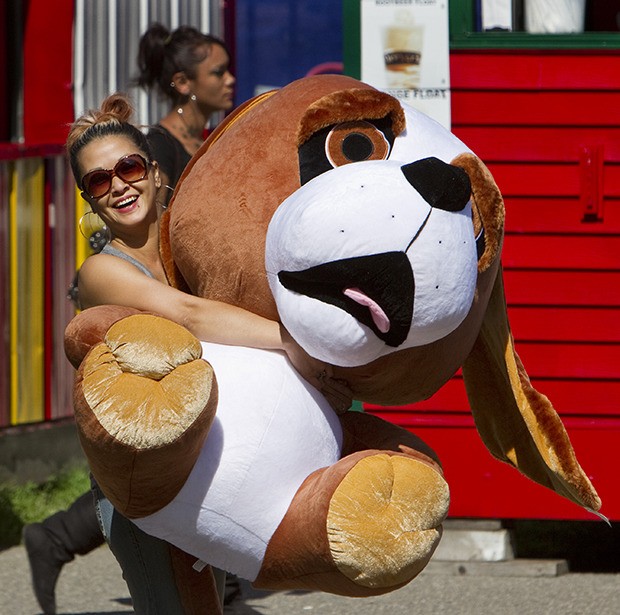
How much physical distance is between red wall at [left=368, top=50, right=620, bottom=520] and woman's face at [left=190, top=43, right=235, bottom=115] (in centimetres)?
91

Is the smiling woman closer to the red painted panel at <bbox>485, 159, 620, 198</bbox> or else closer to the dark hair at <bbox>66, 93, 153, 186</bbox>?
the dark hair at <bbox>66, 93, 153, 186</bbox>

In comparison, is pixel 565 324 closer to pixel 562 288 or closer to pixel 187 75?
pixel 562 288

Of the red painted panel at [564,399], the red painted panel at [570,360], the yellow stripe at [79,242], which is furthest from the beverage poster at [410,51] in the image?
the yellow stripe at [79,242]

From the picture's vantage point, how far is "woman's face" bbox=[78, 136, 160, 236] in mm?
3170

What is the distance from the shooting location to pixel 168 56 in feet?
17.5

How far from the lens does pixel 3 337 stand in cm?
646

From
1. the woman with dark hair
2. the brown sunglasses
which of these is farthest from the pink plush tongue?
the woman with dark hair

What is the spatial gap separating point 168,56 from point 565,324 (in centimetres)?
192

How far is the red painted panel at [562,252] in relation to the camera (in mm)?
5297

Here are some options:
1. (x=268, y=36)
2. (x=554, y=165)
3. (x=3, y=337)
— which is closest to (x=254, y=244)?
(x=554, y=165)

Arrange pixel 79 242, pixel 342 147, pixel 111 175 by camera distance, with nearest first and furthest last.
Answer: pixel 342 147, pixel 111 175, pixel 79 242

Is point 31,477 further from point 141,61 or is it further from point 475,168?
point 475,168

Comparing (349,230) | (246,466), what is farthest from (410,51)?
(246,466)

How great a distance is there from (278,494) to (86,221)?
4.19 ft
